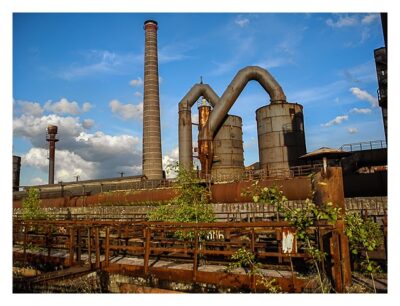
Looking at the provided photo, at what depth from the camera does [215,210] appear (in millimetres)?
17344

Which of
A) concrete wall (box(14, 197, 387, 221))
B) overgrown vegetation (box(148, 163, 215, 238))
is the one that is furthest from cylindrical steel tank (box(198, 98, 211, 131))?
overgrown vegetation (box(148, 163, 215, 238))

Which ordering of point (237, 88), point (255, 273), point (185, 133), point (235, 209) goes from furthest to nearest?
point (185, 133) < point (237, 88) < point (235, 209) < point (255, 273)

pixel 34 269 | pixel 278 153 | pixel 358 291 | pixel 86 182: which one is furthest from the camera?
pixel 86 182

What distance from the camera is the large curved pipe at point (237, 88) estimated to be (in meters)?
26.4

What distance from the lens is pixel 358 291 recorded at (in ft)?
16.9

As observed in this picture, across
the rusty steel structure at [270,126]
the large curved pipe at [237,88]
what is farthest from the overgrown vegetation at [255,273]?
the large curved pipe at [237,88]

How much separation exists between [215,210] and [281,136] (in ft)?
34.0

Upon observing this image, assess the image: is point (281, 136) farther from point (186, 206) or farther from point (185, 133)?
point (186, 206)

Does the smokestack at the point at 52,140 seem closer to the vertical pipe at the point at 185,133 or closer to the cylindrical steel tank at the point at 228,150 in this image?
the vertical pipe at the point at 185,133

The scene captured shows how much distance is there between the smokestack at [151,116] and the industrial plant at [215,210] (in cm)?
11

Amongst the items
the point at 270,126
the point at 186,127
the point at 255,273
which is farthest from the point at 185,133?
the point at 255,273
